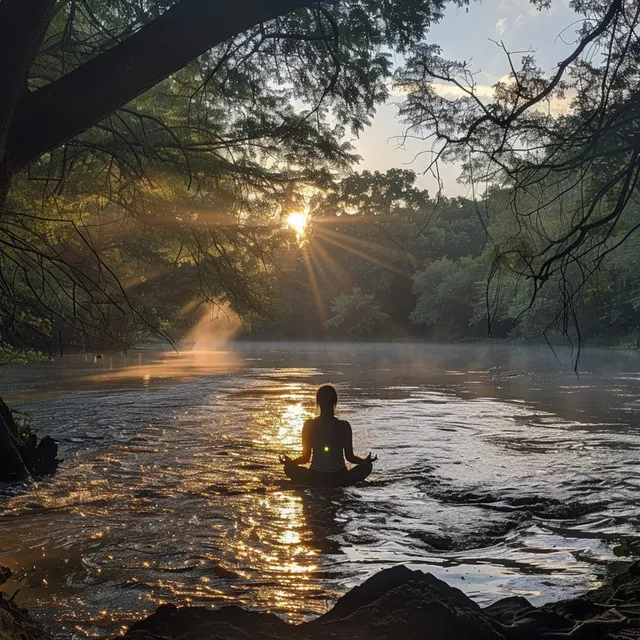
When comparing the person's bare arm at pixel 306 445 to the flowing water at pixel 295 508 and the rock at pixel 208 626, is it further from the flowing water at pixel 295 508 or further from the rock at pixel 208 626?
the rock at pixel 208 626

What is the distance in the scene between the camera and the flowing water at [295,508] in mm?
6000

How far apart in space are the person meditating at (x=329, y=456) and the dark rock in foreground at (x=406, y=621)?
531 cm

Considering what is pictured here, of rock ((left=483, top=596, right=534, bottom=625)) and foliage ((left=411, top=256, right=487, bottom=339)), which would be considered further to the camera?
foliage ((left=411, top=256, right=487, bottom=339))

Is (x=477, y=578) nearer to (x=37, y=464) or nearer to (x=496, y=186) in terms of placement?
(x=496, y=186)

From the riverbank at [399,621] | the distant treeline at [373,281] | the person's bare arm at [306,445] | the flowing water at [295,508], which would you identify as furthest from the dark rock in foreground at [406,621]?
the distant treeline at [373,281]

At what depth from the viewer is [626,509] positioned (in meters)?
8.57

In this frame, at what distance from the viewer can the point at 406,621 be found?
12.3 ft

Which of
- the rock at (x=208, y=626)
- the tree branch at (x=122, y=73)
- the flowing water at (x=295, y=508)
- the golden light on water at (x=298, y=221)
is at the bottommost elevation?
the flowing water at (x=295, y=508)

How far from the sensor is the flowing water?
19.7ft

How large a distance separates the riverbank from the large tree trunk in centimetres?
599

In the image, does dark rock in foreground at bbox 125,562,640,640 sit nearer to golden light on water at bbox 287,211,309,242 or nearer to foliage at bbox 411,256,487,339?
golden light on water at bbox 287,211,309,242

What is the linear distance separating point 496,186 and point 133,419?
1284 cm

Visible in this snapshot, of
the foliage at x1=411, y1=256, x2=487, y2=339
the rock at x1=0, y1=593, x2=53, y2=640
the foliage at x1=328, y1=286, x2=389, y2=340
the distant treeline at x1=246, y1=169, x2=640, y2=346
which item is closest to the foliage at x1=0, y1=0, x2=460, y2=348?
the rock at x1=0, y1=593, x2=53, y2=640

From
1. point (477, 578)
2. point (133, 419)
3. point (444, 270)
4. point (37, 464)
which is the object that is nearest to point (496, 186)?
point (477, 578)
